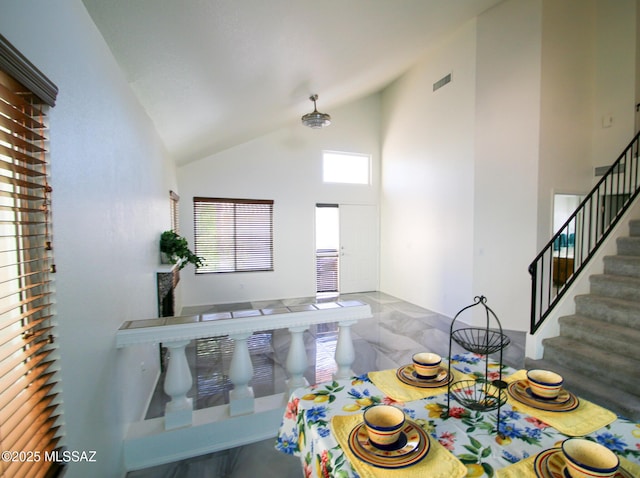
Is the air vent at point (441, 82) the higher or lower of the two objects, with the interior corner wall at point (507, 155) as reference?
higher

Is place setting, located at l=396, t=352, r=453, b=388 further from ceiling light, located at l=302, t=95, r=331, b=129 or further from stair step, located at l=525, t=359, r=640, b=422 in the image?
ceiling light, located at l=302, t=95, r=331, b=129

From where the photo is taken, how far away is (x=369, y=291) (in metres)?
6.84

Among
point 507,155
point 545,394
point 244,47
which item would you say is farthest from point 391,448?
point 507,155

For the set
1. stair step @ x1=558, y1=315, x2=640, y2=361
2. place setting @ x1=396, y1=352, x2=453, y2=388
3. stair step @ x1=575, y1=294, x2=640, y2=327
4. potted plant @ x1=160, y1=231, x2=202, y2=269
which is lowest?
stair step @ x1=558, y1=315, x2=640, y2=361

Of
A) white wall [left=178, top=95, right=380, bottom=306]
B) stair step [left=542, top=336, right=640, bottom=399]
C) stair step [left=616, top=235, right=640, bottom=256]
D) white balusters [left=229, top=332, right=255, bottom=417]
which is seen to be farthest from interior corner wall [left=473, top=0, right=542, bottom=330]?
white balusters [left=229, top=332, right=255, bottom=417]

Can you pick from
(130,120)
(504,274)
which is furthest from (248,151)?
(504,274)

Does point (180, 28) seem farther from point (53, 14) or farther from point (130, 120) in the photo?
point (130, 120)

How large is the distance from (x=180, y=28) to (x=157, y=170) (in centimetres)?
195

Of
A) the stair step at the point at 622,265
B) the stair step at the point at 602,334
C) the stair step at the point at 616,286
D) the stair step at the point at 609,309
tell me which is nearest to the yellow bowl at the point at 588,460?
the stair step at the point at 602,334

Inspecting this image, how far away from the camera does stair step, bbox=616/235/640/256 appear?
9.52 feet

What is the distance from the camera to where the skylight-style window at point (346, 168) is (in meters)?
6.46

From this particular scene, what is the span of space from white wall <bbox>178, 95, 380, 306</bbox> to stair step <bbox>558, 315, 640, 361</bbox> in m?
4.31

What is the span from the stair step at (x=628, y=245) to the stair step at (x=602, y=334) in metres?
0.83

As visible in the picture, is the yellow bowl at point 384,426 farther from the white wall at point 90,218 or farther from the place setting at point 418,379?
the white wall at point 90,218
